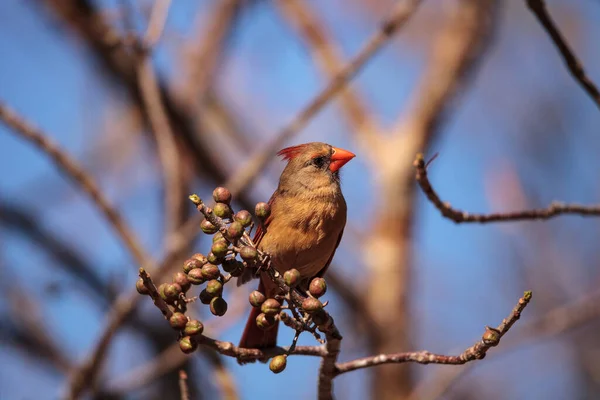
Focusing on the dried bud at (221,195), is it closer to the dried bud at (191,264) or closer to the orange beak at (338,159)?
the dried bud at (191,264)

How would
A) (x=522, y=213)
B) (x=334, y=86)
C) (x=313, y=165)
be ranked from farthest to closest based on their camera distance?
1. (x=334, y=86)
2. (x=313, y=165)
3. (x=522, y=213)

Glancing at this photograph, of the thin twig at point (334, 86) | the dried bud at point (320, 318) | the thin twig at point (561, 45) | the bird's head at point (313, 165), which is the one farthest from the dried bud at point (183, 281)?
the thin twig at point (334, 86)

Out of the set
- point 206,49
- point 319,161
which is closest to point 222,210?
point 319,161

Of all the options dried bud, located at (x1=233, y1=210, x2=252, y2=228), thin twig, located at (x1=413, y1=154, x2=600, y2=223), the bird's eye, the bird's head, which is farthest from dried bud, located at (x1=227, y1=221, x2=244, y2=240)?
the bird's eye

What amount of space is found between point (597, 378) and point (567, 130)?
2996mm

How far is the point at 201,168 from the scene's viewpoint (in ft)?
19.7

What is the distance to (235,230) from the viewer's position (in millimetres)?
1745

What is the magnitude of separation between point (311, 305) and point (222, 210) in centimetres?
A: 33

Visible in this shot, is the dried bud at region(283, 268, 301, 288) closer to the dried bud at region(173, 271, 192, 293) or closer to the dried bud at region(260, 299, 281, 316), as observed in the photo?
the dried bud at region(260, 299, 281, 316)

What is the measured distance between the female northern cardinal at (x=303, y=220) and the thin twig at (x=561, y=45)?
41.1 inches

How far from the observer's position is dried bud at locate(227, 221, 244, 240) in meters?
1.75

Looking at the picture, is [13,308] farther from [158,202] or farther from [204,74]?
[204,74]

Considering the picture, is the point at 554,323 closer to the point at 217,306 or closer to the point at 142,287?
the point at 217,306

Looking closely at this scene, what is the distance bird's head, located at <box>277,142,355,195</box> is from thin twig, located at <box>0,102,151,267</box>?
1244mm
